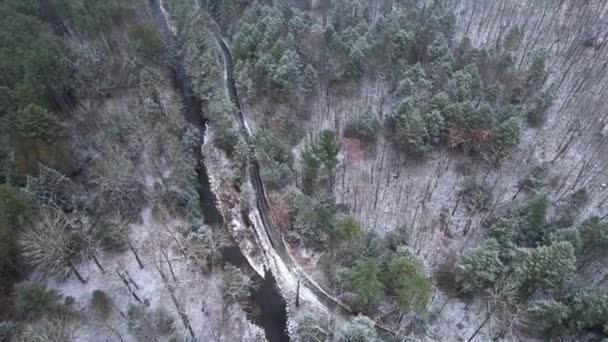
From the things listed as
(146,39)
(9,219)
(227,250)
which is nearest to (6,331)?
(9,219)

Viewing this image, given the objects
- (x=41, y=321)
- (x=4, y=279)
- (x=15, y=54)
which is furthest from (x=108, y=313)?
(x=15, y=54)

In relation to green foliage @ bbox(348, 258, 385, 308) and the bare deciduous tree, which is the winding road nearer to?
green foliage @ bbox(348, 258, 385, 308)

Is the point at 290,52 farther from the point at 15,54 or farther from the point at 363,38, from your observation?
the point at 15,54

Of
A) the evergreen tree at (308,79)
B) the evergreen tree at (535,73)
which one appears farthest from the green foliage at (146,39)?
the evergreen tree at (535,73)

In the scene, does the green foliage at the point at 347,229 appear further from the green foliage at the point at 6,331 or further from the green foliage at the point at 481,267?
the green foliage at the point at 6,331

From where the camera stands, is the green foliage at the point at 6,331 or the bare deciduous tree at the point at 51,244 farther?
the bare deciduous tree at the point at 51,244

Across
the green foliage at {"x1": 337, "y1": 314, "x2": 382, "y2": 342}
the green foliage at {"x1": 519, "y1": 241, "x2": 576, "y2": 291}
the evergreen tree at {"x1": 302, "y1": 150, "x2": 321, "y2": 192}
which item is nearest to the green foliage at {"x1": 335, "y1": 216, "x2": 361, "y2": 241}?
the green foliage at {"x1": 337, "y1": 314, "x2": 382, "y2": 342}

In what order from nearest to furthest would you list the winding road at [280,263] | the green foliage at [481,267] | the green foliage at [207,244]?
the green foliage at [481,267]
the winding road at [280,263]
the green foliage at [207,244]

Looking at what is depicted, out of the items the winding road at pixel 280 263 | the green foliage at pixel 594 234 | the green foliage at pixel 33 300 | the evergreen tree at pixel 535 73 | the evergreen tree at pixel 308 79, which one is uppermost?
the evergreen tree at pixel 535 73
